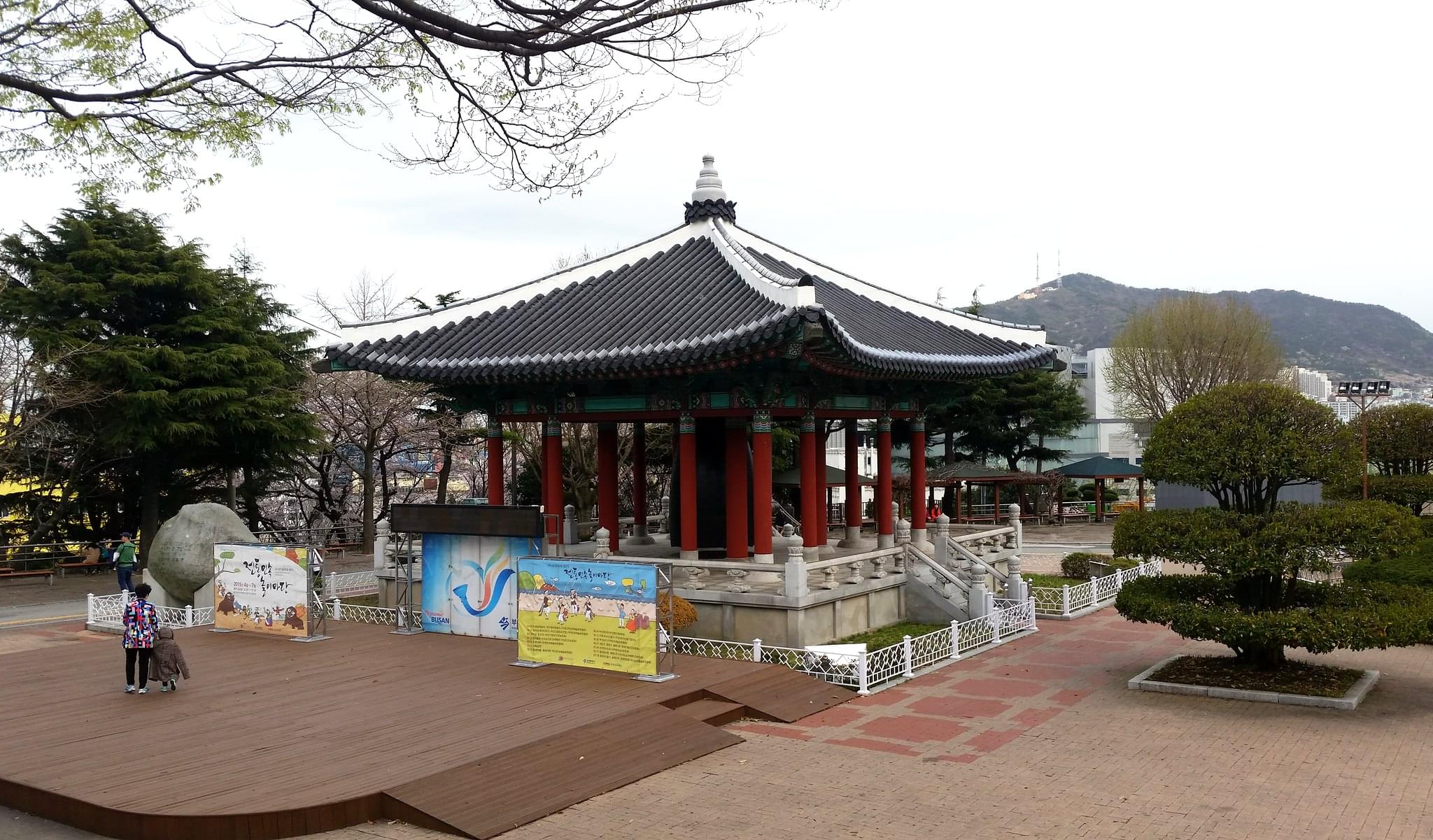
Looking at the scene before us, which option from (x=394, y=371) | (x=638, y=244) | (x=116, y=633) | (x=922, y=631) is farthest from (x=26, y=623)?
(x=922, y=631)

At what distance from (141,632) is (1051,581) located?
2184cm

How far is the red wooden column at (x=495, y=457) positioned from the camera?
67.9 feet

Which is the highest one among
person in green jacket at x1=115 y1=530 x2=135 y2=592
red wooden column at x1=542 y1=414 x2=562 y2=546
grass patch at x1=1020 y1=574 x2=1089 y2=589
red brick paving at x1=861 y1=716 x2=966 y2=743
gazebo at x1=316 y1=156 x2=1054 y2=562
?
gazebo at x1=316 y1=156 x2=1054 y2=562

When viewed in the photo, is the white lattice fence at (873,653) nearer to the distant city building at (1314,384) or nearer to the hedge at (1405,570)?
the hedge at (1405,570)

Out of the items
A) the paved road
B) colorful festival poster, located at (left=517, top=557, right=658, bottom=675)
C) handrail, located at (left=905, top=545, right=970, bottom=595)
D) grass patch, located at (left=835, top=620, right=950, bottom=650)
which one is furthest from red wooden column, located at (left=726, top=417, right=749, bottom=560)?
the paved road

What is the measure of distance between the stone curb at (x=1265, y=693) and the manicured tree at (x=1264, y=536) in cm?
66

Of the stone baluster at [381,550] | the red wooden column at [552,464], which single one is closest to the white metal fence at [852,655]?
the stone baluster at [381,550]

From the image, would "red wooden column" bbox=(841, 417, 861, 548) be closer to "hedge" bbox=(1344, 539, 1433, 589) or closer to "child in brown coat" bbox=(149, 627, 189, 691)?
"hedge" bbox=(1344, 539, 1433, 589)

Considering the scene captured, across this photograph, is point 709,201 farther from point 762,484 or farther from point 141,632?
point 141,632

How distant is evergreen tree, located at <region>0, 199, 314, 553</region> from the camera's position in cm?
2953

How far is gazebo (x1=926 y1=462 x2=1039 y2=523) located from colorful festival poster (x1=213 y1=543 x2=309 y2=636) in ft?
99.5

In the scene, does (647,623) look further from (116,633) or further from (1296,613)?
(116,633)

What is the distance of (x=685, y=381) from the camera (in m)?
18.3

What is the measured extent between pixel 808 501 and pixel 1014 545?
21.2ft
